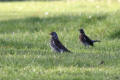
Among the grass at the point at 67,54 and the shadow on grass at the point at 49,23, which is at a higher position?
the grass at the point at 67,54

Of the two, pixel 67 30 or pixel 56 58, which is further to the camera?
pixel 67 30

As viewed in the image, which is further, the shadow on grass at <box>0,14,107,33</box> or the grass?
the shadow on grass at <box>0,14,107,33</box>

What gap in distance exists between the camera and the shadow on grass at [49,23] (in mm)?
17094

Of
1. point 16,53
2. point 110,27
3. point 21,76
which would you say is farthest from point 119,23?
point 21,76

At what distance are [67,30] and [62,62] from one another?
6.93 m

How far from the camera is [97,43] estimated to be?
1396cm

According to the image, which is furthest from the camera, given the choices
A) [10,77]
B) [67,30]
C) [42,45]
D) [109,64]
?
[67,30]

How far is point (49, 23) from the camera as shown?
18.7 metres

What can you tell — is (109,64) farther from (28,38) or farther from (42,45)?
(28,38)

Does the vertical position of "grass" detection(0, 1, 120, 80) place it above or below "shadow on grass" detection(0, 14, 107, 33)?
above

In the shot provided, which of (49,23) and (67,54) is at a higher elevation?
(67,54)

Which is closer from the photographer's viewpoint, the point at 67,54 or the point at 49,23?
the point at 67,54

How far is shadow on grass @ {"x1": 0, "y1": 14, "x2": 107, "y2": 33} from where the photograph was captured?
56.1 feet

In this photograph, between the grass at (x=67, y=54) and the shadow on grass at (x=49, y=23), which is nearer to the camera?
the grass at (x=67, y=54)
